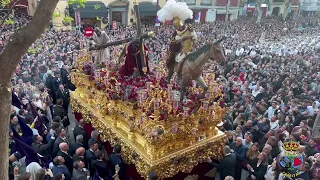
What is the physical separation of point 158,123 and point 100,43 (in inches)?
216

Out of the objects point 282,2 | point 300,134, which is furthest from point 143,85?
point 282,2

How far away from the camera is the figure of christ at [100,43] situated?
1088 cm

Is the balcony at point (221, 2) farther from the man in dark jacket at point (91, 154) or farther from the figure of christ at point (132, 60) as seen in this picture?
the man in dark jacket at point (91, 154)

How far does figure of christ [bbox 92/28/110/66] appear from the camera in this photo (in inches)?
428

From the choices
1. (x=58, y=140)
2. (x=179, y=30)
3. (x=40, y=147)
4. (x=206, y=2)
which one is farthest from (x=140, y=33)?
(x=206, y=2)

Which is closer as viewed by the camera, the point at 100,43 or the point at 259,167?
the point at 259,167

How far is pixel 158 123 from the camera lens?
6676mm

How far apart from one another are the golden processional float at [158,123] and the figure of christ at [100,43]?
2.25 meters

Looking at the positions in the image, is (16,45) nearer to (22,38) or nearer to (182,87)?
(22,38)

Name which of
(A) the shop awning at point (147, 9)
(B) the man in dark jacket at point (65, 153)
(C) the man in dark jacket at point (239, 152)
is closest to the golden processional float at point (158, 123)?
(C) the man in dark jacket at point (239, 152)

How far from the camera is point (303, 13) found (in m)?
58.8

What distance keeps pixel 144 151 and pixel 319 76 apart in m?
10.6

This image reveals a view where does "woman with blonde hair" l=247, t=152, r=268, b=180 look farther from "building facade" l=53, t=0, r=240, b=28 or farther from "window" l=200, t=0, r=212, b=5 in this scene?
"window" l=200, t=0, r=212, b=5

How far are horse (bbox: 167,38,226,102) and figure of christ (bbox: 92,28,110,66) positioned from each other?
14.1 ft
